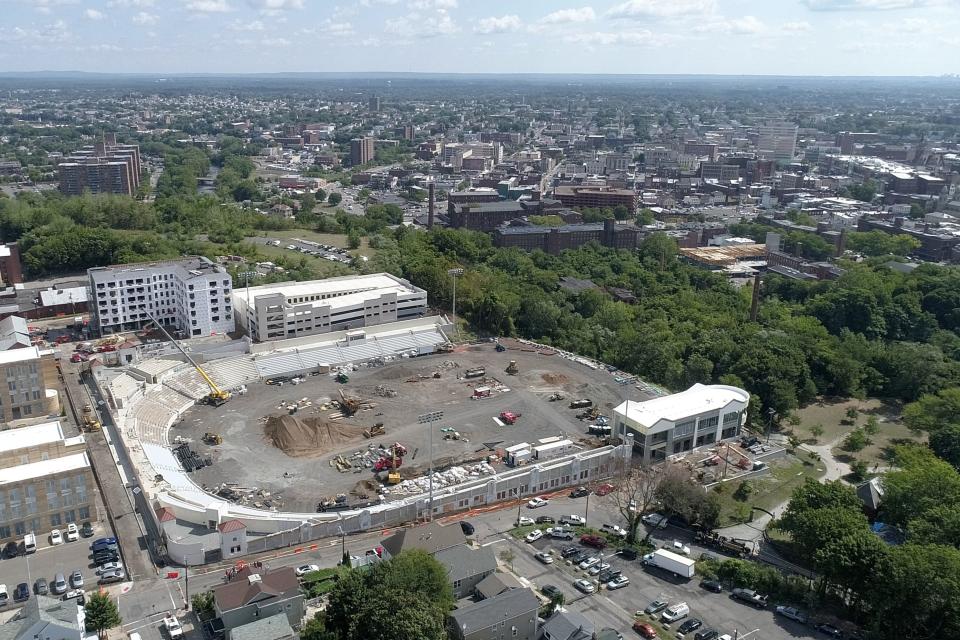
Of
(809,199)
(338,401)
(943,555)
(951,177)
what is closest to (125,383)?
(338,401)

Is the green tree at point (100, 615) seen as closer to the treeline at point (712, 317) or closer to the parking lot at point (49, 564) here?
the parking lot at point (49, 564)

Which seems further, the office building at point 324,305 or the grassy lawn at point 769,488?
the office building at point 324,305

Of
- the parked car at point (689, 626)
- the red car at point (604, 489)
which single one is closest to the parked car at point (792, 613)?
the parked car at point (689, 626)

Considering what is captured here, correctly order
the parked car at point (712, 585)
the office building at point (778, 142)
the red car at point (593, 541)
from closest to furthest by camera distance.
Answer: the parked car at point (712, 585) < the red car at point (593, 541) < the office building at point (778, 142)

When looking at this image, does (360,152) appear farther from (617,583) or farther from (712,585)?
(712,585)

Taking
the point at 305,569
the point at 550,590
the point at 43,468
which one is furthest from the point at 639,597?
the point at 43,468

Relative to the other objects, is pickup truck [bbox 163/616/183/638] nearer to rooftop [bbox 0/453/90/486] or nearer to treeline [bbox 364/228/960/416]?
rooftop [bbox 0/453/90/486]

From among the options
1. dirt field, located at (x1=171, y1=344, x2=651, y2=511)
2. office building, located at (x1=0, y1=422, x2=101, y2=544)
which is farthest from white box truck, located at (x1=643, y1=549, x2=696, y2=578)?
office building, located at (x1=0, y1=422, x2=101, y2=544)

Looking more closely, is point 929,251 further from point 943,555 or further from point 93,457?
point 93,457
